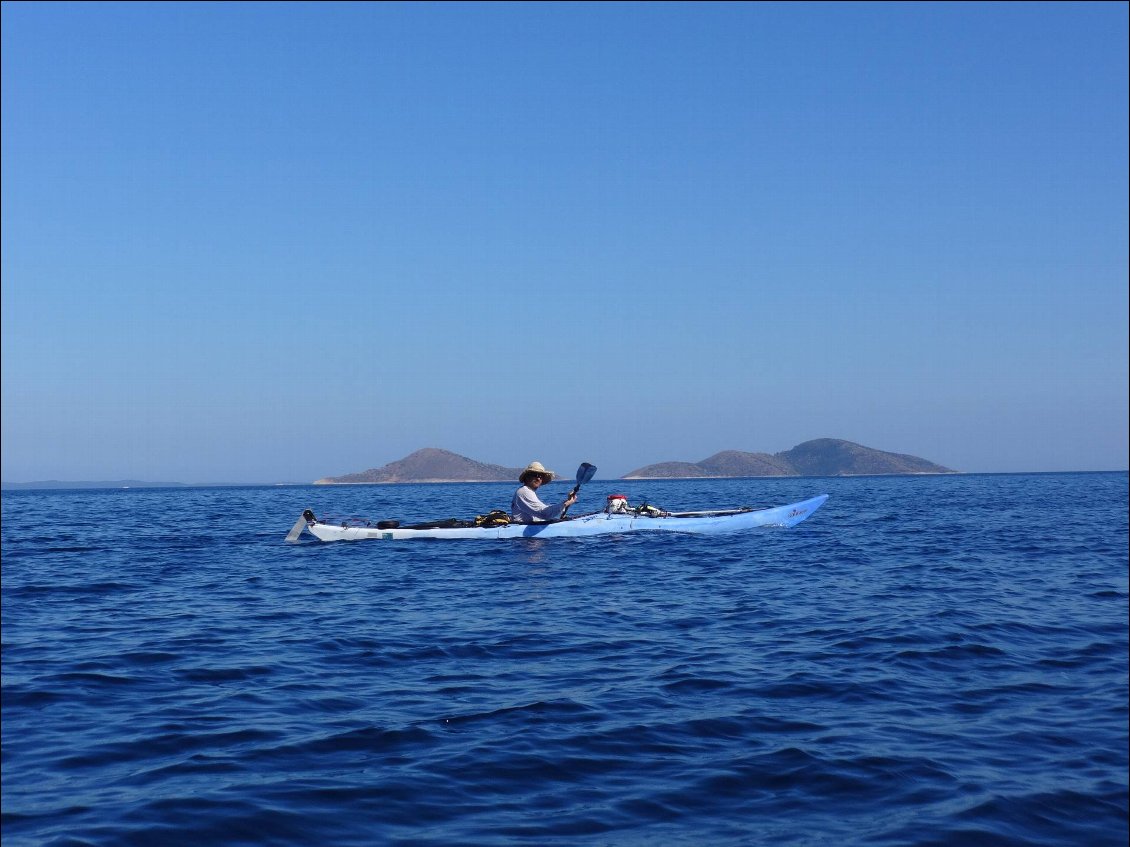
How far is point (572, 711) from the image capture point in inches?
286

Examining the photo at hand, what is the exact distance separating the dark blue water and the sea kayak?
6591 mm

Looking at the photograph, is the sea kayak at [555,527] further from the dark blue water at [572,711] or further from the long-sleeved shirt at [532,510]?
the dark blue water at [572,711]

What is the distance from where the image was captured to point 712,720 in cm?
697

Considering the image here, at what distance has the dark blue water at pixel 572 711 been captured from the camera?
513cm

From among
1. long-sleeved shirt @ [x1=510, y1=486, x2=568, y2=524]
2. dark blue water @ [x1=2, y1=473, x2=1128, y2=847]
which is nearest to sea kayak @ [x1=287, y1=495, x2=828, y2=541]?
long-sleeved shirt @ [x1=510, y1=486, x2=568, y2=524]

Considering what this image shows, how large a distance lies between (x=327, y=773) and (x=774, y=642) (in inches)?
225

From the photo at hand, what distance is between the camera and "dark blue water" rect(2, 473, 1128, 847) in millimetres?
5129

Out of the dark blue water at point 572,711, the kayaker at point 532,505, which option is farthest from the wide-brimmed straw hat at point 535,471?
the dark blue water at point 572,711

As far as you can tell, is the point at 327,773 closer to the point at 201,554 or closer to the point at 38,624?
the point at 38,624

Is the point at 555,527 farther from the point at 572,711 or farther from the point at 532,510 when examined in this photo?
the point at 572,711

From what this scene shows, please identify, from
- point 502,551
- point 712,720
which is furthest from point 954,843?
point 502,551

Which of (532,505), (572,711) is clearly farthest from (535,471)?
(572,711)

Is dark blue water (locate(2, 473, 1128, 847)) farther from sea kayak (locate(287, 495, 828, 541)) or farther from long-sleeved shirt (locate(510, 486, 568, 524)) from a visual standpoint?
sea kayak (locate(287, 495, 828, 541))

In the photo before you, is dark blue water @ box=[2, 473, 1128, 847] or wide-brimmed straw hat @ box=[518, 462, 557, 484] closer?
dark blue water @ box=[2, 473, 1128, 847]
